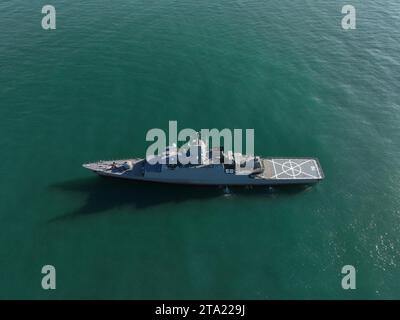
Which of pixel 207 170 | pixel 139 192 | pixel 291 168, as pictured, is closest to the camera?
pixel 207 170

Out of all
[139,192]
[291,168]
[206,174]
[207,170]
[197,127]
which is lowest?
[139,192]

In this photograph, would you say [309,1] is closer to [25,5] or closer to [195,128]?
[195,128]

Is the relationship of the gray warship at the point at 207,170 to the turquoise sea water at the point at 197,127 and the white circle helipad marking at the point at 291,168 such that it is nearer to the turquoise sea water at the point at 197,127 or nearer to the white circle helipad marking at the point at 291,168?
the white circle helipad marking at the point at 291,168

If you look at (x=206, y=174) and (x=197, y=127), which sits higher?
(x=197, y=127)

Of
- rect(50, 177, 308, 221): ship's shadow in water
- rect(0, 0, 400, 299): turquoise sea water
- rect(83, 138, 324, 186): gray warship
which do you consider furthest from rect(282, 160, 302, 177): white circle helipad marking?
rect(0, 0, 400, 299): turquoise sea water

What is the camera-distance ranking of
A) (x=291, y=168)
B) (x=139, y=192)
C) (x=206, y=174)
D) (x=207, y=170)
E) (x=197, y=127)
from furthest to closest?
(x=197, y=127), (x=291, y=168), (x=139, y=192), (x=206, y=174), (x=207, y=170)

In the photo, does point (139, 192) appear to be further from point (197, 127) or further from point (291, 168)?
point (291, 168)

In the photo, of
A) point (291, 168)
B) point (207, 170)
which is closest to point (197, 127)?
point (207, 170)

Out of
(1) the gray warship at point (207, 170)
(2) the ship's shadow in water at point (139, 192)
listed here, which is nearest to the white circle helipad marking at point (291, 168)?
(1) the gray warship at point (207, 170)
